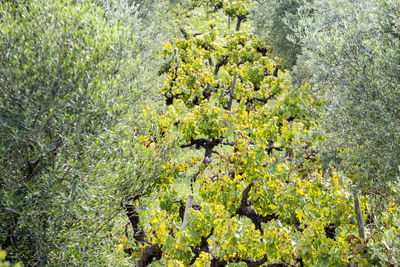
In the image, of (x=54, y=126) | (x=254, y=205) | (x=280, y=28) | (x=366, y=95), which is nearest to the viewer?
(x=54, y=126)

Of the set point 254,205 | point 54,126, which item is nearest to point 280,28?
point 254,205

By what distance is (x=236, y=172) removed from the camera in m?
13.3

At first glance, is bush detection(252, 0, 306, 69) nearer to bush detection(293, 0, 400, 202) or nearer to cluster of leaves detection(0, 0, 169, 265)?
bush detection(293, 0, 400, 202)

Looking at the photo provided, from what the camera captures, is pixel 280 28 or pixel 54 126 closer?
pixel 54 126

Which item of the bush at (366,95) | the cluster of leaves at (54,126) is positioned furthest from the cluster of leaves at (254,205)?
the cluster of leaves at (54,126)

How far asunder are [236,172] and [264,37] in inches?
789

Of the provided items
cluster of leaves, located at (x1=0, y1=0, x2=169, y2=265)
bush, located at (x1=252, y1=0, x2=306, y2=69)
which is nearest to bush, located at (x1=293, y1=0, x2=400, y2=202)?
cluster of leaves, located at (x1=0, y1=0, x2=169, y2=265)

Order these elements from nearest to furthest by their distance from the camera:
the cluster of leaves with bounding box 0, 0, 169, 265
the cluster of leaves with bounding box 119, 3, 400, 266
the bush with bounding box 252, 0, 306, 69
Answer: the cluster of leaves with bounding box 0, 0, 169, 265 → the cluster of leaves with bounding box 119, 3, 400, 266 → the bush with bounding box 252, 0, 306, 69

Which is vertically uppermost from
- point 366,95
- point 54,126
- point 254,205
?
point 366,95

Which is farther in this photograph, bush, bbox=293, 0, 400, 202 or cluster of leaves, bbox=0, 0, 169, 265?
bush, bbox=293, 0, 400, 202

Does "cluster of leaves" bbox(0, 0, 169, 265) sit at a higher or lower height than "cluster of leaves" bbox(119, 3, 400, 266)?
higher

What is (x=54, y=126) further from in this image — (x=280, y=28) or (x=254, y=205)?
(x=280, y=28)

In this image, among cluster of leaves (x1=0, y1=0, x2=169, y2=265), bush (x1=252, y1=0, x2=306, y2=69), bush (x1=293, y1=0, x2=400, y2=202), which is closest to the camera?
cluster of leaves (x1=0, y1=0, x2=169, y2=265)

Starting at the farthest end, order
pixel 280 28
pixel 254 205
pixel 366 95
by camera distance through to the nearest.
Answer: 1. pixel 280 28
2. pixel 254 205
3. pixel 366 95
